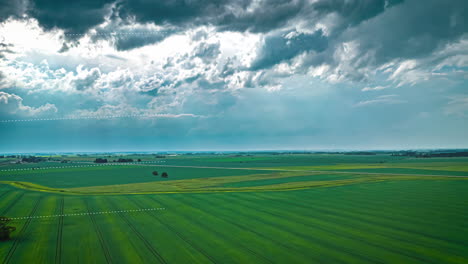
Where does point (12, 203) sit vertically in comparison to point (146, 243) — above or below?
above

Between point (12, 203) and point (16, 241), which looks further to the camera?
point (12, 203)

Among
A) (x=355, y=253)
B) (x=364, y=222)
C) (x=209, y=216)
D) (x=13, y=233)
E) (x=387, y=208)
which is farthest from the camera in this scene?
(x=387, y=208)

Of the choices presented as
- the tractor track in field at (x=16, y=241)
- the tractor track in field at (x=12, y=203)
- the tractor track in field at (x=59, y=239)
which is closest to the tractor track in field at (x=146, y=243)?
the tractor track in field at (x=59, y=239)

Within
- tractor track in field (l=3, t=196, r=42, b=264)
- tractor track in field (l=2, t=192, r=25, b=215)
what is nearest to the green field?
tractor track in field (l=3, t=196, r=42, b=264)

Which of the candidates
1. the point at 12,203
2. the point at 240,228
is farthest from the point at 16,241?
the point at 12,203

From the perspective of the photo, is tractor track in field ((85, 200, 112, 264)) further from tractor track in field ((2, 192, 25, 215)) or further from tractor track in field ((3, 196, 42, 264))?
tractor track in field ((2, 192, 25, 215))

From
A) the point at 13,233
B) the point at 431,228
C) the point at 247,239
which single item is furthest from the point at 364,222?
the point at 13,233

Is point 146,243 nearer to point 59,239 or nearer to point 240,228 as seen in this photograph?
point 59,239

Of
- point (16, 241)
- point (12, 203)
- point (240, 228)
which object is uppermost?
point (12, 203)

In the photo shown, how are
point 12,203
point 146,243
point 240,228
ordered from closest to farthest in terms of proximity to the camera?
point 146,243 < point 240,228 < point 12,203

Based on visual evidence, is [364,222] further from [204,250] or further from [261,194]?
[261,194]

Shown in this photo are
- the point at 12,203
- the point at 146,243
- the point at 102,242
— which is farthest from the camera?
the point at 12,203
